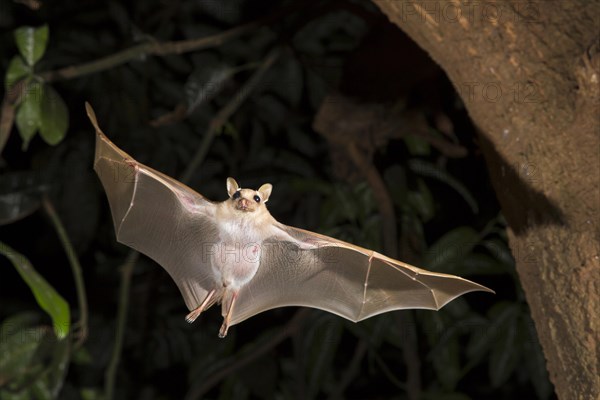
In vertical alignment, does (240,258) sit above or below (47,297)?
above

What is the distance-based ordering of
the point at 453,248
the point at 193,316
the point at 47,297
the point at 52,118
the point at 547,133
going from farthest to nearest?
the point at 453,248 → the point at 52,118 → the point at 47,297 → the point at 547,133 → the point at 193,316

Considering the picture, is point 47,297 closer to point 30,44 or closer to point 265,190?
point 30,44

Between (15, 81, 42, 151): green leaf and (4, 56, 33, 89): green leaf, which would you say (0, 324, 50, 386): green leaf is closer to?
(15, 81, 42, 151): green leaf

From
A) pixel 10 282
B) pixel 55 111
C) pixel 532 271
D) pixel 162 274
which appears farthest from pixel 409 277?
pixel 10 282

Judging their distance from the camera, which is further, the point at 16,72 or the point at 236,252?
the point at 16,72

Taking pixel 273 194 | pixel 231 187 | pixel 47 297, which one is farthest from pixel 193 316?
pixel 273 194
